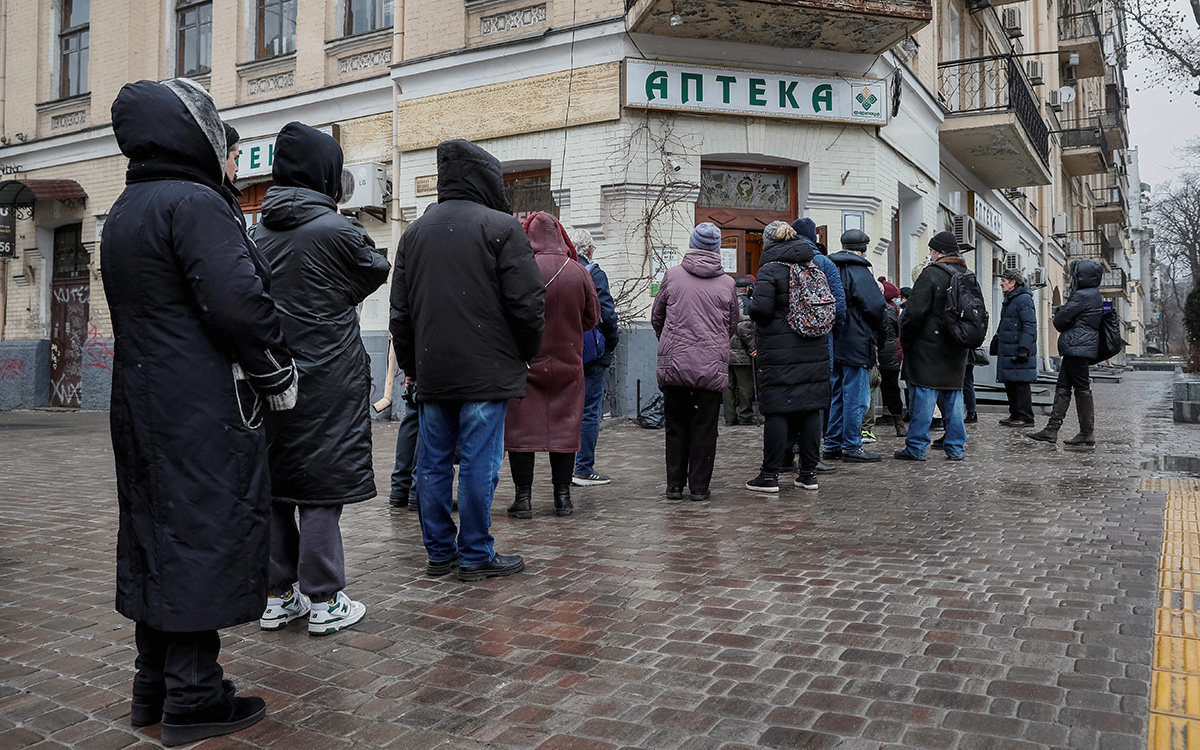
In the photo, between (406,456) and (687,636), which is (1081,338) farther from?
(687,636)

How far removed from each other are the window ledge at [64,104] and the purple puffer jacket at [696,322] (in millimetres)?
15484

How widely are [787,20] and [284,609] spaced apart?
9951 millimetres

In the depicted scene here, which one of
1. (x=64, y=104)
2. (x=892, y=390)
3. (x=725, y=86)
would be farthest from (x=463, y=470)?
(x=64, y=104)

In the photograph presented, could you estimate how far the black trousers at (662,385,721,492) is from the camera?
6062 millimetres

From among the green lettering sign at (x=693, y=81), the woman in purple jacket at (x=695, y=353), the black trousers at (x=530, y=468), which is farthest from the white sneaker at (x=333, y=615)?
the green lettering sign at (x=693, y=81)

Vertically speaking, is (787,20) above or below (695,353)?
above

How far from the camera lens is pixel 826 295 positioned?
21.0ft

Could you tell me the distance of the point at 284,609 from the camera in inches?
141

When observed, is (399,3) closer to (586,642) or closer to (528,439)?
(528,439)

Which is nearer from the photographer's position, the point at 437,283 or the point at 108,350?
the point at 437,283

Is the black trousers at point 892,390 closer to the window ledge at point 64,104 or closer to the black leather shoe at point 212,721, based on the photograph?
the black leather shoe at point 212,721

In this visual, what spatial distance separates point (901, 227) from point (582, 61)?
6.42 metres

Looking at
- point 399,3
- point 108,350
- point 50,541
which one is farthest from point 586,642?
point 108,350

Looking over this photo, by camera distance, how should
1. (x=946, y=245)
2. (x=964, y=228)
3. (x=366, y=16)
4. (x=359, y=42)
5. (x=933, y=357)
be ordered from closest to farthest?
(x=933, y=357), (x=946, y=245), (x=359, y=42), (x=366, y=16), (x=964, y=228)
